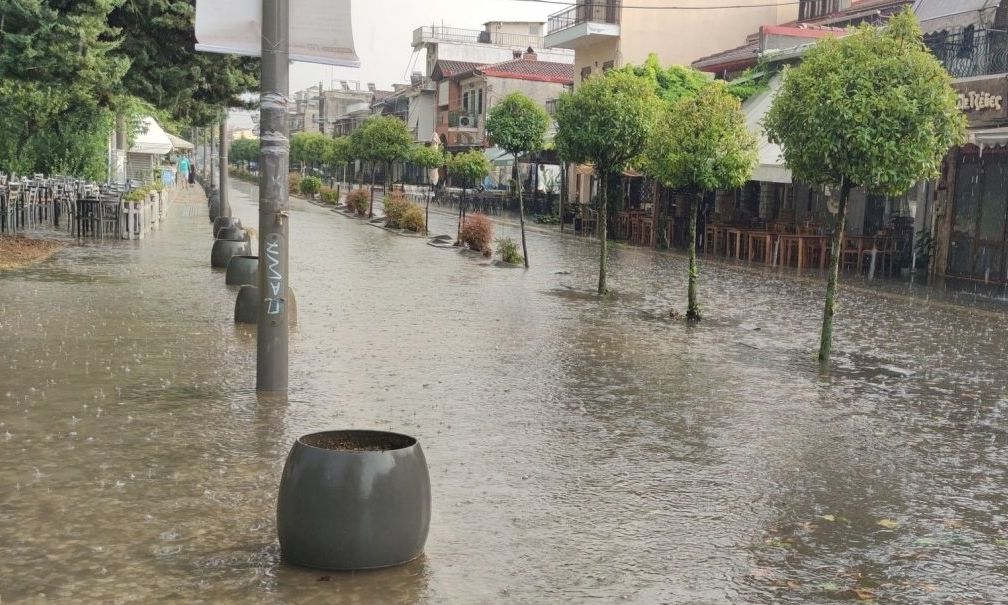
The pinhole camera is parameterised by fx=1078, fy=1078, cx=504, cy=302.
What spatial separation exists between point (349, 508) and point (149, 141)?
40375mm

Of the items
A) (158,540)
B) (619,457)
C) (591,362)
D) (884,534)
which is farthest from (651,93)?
(158,540)

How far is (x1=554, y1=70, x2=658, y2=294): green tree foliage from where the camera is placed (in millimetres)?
17547

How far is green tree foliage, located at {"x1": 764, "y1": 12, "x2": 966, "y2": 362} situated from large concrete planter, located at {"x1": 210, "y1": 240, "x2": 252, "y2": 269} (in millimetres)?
10276

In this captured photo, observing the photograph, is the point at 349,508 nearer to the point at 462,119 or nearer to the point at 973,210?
the point at 973,210

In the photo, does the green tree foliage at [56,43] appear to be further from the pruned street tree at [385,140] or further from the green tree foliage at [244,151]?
the green tree foliage at [244,151]

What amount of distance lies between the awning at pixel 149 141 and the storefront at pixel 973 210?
29.6m

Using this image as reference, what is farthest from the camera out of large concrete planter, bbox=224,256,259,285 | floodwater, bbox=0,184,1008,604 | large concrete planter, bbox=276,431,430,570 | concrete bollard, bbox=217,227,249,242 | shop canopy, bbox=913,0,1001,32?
shop canopy, bbox=913,0,1001,32

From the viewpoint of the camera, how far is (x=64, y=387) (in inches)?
343

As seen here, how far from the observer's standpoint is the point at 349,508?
4.96 m

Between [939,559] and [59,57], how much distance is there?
48.2ft

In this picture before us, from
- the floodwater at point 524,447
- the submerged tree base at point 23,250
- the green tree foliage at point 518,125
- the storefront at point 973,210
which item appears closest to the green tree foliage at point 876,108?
the floodwater at point 524,447

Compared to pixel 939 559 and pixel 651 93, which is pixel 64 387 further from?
pixel 651 93

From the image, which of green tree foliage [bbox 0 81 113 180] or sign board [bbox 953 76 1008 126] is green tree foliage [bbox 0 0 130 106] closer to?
green tree foliage [bbox 0 81 113 180]

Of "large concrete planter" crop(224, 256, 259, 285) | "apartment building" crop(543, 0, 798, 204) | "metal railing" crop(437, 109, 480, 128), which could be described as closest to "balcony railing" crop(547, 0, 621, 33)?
"apartment building" crop(543, 0, 798, 204)
